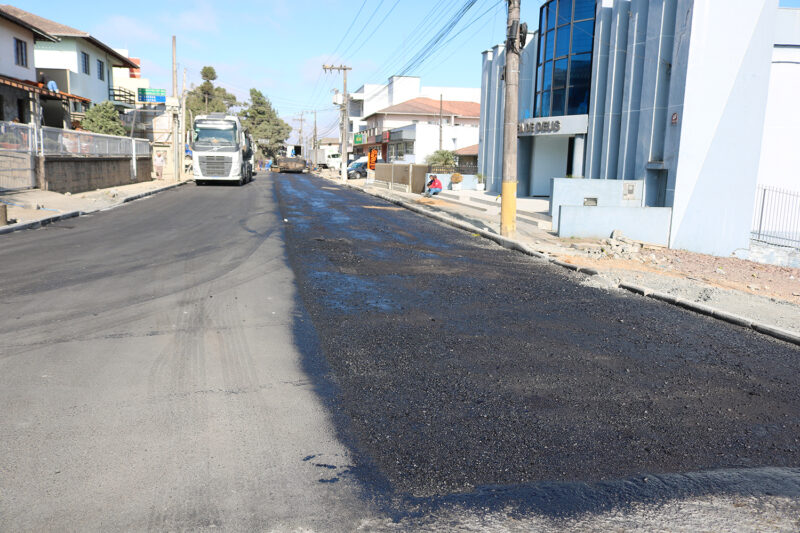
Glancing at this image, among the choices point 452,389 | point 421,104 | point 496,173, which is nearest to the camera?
point 452,389

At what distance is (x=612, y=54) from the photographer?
24.0 m

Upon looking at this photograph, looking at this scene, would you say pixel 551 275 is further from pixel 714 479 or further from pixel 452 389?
pixel 714 479

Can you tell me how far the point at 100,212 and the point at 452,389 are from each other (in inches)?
717

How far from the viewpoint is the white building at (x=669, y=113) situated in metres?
18.1

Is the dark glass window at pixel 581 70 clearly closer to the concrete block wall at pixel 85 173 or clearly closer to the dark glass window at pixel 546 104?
the dark glass window at pixel 546 104

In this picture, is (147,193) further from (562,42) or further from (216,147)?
(562,42)

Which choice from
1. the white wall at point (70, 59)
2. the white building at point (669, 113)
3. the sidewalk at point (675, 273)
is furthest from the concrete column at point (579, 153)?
the white wall at point (70, 59)

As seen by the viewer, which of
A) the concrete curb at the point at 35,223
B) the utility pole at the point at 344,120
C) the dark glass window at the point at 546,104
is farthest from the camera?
the utility pole at the point at 344,120

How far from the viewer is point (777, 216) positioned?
2247 cm

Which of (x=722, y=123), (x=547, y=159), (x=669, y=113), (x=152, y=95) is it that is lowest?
(x=547, y=159)

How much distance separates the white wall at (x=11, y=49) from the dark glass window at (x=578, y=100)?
29.2 meters

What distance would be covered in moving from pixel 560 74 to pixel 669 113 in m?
9.51

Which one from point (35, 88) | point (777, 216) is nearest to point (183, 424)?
point (777, 216)

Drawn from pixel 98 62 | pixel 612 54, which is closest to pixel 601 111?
pixel 612 54
